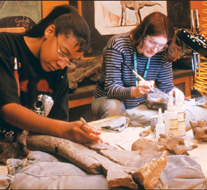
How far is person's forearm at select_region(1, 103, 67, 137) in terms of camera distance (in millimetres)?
1281

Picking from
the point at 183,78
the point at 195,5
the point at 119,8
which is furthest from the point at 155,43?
the point at 195,5

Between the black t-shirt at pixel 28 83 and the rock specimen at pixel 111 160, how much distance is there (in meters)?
0.32

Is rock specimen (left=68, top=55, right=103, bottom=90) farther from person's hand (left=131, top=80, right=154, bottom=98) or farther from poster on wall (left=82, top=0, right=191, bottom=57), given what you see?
person's hand (left=131, top=80, right=154, bottom=98)

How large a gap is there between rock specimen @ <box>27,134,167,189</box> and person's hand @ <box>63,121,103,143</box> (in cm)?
4

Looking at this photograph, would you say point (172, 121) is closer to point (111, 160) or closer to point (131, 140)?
point (131, 140)

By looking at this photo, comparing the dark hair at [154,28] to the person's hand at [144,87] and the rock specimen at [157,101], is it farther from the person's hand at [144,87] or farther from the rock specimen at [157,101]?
the rock specimen at [157,101]

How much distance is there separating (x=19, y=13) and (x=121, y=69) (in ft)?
4.88

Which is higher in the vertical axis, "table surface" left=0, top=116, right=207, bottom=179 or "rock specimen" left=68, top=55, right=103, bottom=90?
"rock specimen" left=68, top=55, right=103, bottom=90

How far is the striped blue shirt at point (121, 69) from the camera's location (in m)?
2.40

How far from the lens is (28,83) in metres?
Answer: 1.61

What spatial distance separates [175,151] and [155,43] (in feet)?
4.23

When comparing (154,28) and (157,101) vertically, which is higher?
(154,28)

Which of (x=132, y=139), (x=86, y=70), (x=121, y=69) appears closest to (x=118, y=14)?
(x=86, y=70)

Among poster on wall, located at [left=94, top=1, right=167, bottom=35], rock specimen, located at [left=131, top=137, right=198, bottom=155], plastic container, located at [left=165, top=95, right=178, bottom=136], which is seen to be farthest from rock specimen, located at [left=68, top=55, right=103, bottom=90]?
rock specimen, located at [left=131, top=137, right=198, bottom=155]
